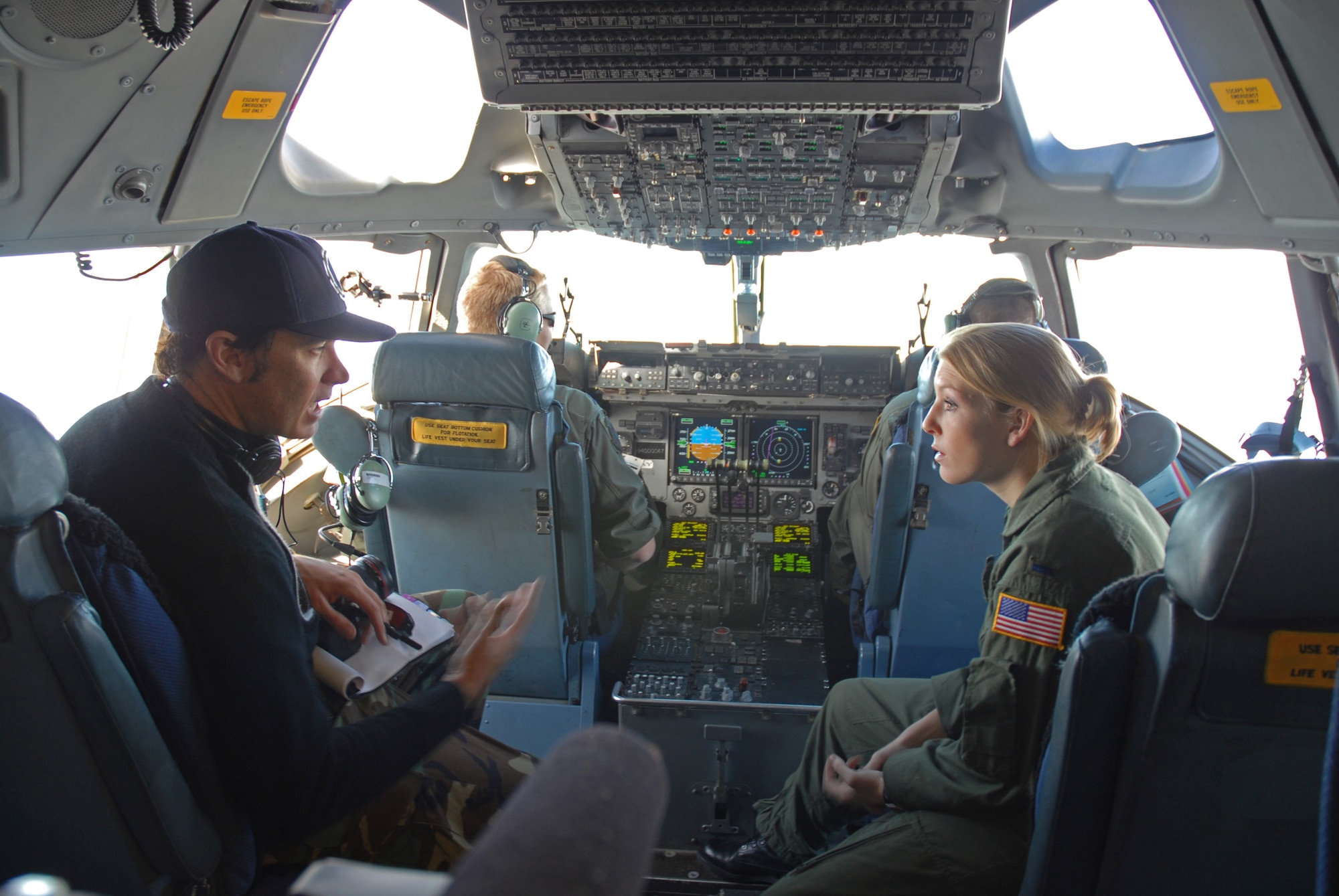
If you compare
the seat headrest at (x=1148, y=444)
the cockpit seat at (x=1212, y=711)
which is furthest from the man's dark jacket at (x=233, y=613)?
the seat headrest at (x=1148, y=444)

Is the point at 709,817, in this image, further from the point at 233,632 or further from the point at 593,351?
the point at 593,351

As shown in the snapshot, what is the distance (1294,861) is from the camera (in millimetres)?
1013

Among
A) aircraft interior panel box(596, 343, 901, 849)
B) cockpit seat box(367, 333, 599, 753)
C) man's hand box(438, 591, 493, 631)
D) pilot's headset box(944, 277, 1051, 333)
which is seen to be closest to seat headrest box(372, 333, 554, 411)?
cockpit seat box(367, 333, 599, 753)

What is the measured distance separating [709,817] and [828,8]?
219 cm

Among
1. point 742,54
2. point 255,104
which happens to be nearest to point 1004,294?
point 742,54

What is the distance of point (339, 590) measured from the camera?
4.95 ft

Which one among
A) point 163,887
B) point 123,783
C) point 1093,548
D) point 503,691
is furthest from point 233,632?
point 503,691

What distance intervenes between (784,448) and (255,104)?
2412 mm

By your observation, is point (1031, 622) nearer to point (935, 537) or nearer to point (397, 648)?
point (935, 537)

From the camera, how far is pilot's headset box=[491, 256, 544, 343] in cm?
261

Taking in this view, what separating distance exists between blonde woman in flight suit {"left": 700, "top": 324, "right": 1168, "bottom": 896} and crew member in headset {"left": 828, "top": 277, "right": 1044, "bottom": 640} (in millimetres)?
611

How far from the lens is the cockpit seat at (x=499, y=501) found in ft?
7.36

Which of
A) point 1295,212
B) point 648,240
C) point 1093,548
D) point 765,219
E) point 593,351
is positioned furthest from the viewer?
point 593,351

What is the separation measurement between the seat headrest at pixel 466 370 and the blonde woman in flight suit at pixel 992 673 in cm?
105
